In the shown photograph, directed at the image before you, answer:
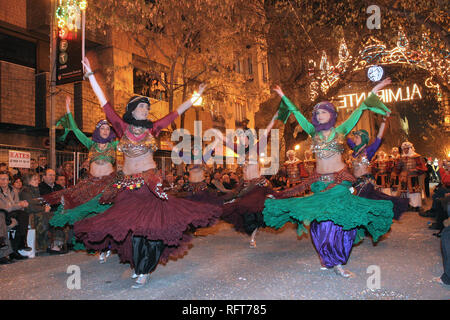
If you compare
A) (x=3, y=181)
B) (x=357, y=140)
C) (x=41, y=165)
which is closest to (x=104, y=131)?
(x=3, y=181)

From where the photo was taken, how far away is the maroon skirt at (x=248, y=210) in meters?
7.15

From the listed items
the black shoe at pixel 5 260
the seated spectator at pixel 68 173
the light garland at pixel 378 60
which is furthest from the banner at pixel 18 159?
the light garland at pixel 378 60

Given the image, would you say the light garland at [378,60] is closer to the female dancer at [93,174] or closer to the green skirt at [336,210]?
the green skirt at [336,210]

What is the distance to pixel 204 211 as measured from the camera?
4.70 m

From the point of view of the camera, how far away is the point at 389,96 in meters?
37.7

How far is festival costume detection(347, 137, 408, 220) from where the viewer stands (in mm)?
6566

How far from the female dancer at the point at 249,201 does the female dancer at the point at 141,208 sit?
237 centimetres

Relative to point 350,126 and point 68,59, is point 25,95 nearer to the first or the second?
point 68,59

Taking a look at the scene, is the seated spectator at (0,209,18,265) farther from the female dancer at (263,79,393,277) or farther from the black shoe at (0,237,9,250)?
the female dancer at (263,79,393,277)

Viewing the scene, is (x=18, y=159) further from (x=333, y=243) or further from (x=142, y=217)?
(x=333, y=243)

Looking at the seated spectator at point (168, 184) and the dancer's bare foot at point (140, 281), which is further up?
the seated spectator at point (168, 184)

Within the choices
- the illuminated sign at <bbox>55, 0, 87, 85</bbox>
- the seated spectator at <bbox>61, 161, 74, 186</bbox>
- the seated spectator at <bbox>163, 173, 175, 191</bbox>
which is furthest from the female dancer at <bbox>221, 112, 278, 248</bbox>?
the illuminated sign at <bbox>55, 0, 87, 85</bbox>

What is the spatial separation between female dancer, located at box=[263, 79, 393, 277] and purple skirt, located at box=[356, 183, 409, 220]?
69.6 inches

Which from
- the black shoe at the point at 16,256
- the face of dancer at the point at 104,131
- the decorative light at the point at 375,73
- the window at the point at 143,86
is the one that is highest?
the window at the point at 143,86
